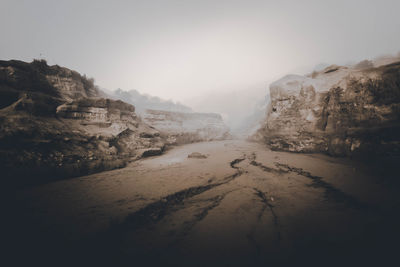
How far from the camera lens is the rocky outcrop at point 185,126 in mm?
15828

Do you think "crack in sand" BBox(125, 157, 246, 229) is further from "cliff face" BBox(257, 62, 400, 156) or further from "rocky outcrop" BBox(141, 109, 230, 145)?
"rocky outcrop" BBox(141, 109, 230, 145)

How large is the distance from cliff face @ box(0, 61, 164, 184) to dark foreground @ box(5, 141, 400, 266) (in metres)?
1.07

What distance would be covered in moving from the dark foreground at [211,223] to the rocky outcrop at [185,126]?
11.7 meters

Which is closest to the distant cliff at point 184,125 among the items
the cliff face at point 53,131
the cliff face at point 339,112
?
the cliff face at point 53,131

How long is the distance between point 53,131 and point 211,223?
5.91 metres

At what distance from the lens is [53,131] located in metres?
4.39

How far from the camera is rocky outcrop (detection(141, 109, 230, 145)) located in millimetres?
15828

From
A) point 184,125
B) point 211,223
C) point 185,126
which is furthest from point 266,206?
point 184,125

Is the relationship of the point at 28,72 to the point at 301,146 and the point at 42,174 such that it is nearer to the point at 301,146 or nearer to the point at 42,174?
the point at 42,174

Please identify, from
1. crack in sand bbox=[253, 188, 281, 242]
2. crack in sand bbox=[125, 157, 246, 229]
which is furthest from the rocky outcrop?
crack in sand bbox=[253, 188, 281, 242]

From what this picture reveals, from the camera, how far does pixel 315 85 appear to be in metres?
6.21

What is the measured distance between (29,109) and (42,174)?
284 centimetres

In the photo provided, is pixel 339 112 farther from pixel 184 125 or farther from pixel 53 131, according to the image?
pixel 184 125

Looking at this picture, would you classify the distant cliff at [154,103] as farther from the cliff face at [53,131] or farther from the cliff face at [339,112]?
the cliff face at [339,112]
